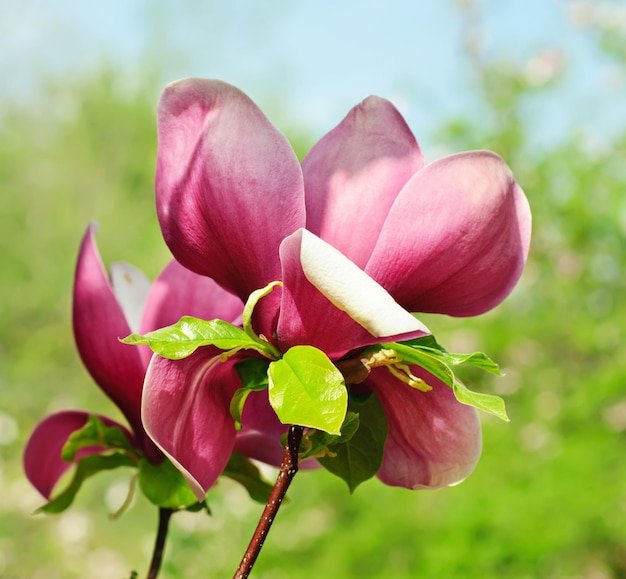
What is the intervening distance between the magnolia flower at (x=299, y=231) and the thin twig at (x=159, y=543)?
3.1 inches

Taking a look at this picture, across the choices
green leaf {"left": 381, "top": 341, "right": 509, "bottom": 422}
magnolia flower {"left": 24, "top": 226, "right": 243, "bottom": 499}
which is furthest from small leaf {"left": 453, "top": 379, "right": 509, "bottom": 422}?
magnolia flower {"left": 24, "top": 226, "right": 243, "bottom": 499}

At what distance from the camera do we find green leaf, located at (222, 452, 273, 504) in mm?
413

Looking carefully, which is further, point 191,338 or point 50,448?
point 50,448

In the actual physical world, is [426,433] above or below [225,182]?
below

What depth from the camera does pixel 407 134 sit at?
36cm

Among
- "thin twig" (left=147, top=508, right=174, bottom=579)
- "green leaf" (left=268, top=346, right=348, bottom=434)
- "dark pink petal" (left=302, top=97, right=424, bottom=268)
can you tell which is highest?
"dark pink petal" (left=302, top=97, right=424, bottom=268)

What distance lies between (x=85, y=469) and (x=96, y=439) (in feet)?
0.11

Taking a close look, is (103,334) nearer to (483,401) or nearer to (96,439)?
(96,439)

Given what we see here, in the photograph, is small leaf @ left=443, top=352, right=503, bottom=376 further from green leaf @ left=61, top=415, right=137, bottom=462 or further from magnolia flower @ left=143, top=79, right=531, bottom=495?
green leaf @ left=61, top=415, right=137, bottom=462

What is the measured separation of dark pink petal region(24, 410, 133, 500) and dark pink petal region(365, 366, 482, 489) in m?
0.17

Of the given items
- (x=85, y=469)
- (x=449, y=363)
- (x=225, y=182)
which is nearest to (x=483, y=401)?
(x=449, y=363)

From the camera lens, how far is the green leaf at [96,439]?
1.33 ft

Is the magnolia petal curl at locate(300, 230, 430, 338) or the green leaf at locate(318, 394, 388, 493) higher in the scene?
the magnolia petal curl at locate(300, 230, 430, 338)

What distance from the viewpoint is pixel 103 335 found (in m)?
0.39
